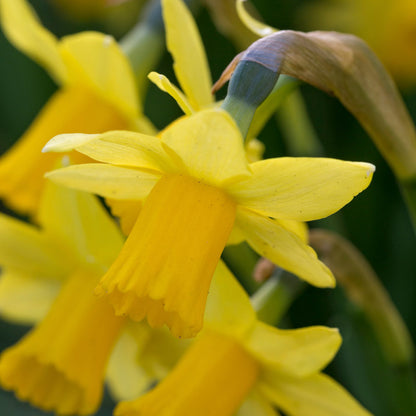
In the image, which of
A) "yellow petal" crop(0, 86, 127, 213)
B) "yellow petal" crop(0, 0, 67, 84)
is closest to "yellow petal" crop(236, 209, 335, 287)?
"yellow petal" crop(0, 86, 127, 213)

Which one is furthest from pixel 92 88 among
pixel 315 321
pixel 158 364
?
pixel 315 321

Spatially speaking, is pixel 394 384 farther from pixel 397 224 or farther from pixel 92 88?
pixel 92 88

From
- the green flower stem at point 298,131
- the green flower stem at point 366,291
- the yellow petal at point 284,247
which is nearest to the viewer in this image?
the yellow petal at point 284,247

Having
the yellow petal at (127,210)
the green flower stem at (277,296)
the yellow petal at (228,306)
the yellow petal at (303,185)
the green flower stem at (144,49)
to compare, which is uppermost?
the yellow petal at (303,185)

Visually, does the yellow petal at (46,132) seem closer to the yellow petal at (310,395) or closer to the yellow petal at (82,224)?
the yellow petal at (82,224)

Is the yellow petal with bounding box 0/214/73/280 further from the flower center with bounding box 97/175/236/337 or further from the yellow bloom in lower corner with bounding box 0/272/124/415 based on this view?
the flower center with bounding box 97/175/236/337

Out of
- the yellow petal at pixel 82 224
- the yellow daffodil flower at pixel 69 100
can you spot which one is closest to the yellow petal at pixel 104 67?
the yellow daffodil flower at pixel 69 100
